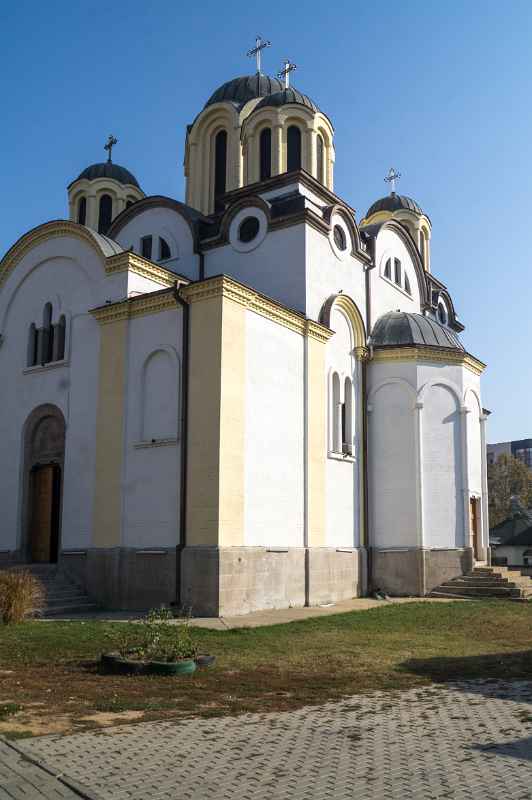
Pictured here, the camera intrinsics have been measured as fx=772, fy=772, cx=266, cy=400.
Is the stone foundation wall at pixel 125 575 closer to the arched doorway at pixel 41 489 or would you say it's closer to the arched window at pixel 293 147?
the arched doorway at pixel 41 489

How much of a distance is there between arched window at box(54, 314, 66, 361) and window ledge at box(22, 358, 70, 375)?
0.66 feet

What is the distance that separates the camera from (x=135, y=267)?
1725 cm

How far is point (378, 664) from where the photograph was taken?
31.0 feet

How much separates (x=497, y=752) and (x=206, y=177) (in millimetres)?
20510

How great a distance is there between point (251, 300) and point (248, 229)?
4.50m

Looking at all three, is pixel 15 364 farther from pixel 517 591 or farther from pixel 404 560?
pixel 517 591

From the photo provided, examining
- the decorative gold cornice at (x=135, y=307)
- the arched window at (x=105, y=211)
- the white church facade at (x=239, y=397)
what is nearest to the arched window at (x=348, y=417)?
the white church facade at (x=239, y=397)

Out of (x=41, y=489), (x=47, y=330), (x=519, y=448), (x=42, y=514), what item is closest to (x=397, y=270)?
(x=47, y=330)

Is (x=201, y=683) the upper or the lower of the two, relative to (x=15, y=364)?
lower

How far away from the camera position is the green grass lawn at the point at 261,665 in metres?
7.06

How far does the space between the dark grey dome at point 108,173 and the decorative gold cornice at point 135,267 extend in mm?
10977

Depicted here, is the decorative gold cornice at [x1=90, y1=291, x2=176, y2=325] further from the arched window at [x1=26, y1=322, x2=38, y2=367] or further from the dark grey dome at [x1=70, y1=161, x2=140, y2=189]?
the dark grey dome at [x1=70, y1=161, x2=140, y2=189]

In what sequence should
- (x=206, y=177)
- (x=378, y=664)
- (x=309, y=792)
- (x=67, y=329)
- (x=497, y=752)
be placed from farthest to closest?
(x=206, y=177) < (x=67, y=329) < (x=378, y=664) < (x=497, y=752) < (x=309, y=792)

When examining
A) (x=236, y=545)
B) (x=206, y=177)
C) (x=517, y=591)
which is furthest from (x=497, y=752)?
(x=206, y=177)
